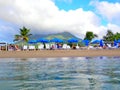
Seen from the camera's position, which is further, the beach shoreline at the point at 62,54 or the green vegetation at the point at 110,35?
the green vegetation at the point at 110,35

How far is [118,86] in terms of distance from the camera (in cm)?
1164

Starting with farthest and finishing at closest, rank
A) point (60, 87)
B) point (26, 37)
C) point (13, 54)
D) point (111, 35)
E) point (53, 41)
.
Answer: point (111, 35), point (26, 37), point (53, 41), point (13, 54), point (60, 87)

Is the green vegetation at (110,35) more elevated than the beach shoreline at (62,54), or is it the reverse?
the green vegetation at (110,35)

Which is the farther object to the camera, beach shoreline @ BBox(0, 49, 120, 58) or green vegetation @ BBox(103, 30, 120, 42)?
green vegetation @ BBox(103, 30, 120, 42)

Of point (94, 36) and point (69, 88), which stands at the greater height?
point (94, 36)

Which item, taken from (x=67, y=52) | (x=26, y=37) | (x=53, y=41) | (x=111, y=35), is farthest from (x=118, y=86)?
(x=111, y=35)

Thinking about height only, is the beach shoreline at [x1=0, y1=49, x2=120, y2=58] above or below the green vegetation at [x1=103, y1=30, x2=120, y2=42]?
below

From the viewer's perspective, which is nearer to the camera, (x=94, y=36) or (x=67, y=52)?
(x=67, y=52)

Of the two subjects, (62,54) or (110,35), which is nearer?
(62,54)

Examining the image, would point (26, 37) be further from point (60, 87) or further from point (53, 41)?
point (60, 87)

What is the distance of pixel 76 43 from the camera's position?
62844 mm

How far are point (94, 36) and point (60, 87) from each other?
94.6 m

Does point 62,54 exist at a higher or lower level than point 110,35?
lower

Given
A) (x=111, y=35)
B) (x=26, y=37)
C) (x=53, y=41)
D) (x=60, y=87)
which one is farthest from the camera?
(x=111, y=35)
